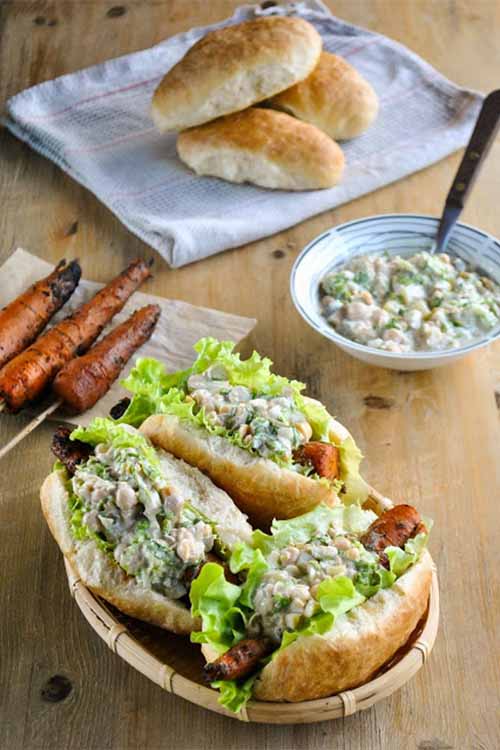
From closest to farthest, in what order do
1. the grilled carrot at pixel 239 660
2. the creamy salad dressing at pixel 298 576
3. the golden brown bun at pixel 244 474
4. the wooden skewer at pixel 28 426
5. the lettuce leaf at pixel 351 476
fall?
the grilled carrot at pixel 239 660, the creamy salad dressing at pixel 298 576, the golden brown bun at pixel 244 474, the lettuce leaf at pixel 351 476, the wooden skewer at pixel 28 426

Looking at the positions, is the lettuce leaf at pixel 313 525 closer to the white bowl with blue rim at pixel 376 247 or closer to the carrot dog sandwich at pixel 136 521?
the carrot dog sandwich at pixel 136 521

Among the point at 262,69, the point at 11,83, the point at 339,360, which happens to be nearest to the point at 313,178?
the point at 262,69

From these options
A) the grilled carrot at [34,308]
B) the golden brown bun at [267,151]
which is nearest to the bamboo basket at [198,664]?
the grilled carrot at [34,308]

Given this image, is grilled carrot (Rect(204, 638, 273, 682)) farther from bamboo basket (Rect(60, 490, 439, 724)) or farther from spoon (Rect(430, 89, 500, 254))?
spoon (Rect(430, 89, 500, 254))

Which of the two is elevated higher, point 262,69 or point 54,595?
point 262,69

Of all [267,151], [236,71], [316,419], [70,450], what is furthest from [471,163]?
[70,450]

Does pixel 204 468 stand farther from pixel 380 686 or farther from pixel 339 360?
pixel 339 360

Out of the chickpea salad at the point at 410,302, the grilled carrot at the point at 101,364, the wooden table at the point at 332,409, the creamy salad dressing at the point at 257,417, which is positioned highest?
the creamy salad dressing at the point at 257,417
